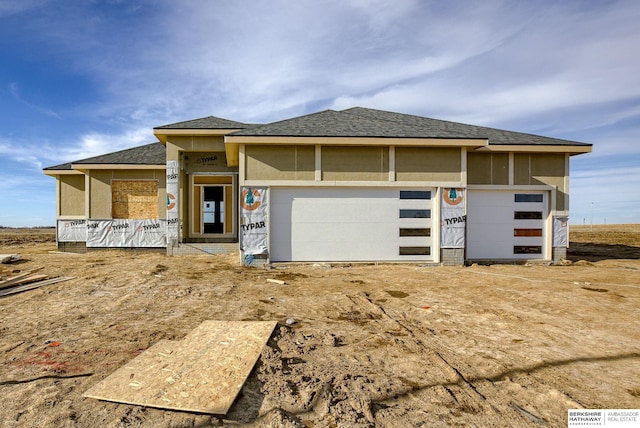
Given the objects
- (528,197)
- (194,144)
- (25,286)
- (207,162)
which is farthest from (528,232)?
(25,286)

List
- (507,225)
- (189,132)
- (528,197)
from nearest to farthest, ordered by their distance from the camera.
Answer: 1. (507,225)
2. (528,197)
3. (189,132)

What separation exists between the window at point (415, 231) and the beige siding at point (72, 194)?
55.2 feet

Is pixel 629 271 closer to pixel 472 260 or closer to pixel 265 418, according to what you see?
pixel 472 260

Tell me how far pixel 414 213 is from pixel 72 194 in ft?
58.8

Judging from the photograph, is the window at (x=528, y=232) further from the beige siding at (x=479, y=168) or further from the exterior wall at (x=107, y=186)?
the exterior wall at (x=107, y=186)

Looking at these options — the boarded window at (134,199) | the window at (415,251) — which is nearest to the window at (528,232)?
the window at (415,251)

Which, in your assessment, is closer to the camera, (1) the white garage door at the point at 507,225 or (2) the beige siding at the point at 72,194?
(1) the white garage door at the point at 507,225

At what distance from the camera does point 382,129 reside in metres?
10.9

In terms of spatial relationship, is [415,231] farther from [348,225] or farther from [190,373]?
[190,373]

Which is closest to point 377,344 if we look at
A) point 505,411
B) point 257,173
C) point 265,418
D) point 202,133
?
point 505,411

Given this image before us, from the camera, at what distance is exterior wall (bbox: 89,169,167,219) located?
15.2 metres

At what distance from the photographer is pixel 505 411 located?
2.66 meters

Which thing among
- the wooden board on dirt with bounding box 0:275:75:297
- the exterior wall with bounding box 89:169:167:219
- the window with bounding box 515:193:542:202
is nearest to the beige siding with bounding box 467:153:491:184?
the window with bounding box 515:193:542:202

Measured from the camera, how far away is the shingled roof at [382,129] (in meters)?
10.3
